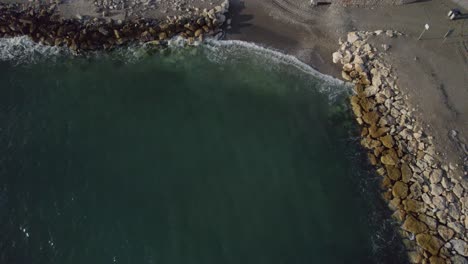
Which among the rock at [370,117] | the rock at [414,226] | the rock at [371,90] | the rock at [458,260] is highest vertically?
the rock at [371,90]

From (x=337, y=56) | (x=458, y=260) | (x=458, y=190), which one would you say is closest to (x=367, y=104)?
(x=337, y=56)

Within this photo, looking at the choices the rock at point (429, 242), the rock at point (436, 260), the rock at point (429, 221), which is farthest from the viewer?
the rock at point (429, 221)

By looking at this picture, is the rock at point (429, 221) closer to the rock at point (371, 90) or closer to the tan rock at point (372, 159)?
the tan rock at point (372, 159)

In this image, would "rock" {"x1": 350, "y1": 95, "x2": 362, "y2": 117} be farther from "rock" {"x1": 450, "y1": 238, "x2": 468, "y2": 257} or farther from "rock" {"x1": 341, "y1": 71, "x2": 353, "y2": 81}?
"rock" {"x1": 450, "y1": 238, "x2": 468, "y2": 257}

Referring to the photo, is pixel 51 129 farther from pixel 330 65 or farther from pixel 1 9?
pixel 330 65

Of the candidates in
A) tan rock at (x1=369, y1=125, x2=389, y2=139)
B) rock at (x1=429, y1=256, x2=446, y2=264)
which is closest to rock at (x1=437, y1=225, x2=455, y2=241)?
rock at (x1=429, y1=256, x2=446, y2=264)

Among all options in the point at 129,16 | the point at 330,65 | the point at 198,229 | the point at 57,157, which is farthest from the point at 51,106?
the point at 330,65

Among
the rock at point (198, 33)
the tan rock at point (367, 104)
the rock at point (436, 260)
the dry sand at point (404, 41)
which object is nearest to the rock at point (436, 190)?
the dry sand at point (404, 41)
